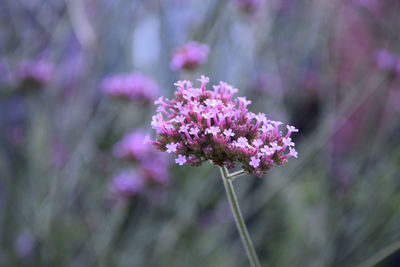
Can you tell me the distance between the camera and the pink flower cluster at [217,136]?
54cm

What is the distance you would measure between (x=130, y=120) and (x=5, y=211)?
50 cm

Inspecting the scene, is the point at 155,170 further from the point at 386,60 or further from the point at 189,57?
the point at 386,60

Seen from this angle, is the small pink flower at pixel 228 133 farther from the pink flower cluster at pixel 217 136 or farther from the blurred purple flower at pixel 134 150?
the blurred purple flower at pixel 134 150

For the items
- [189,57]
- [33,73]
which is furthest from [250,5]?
[33,73]

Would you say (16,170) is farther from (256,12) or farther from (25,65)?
(256,12)

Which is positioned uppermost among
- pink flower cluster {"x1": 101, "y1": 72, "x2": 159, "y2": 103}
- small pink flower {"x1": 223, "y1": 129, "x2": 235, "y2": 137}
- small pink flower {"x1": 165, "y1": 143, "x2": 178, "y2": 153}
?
pink flower cluster {"x1": 101, "y1": 72, "x2": 159, "y2": 103}

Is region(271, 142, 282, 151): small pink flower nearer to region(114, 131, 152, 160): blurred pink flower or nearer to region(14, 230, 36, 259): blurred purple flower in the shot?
region(114, 131, 152, 160): blurred pink flower

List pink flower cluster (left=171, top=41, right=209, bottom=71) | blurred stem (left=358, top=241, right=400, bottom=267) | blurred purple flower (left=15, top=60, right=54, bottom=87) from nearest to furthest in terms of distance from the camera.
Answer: blurred stem (left=358, top=241, right=400, bottom=267) → pink flower cluster (left=171, top=41, right=209, bottom=71) → blurred purple flower (left=15, top=60, right=54, bottom=87)

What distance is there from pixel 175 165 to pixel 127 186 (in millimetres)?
264

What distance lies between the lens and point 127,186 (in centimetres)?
117

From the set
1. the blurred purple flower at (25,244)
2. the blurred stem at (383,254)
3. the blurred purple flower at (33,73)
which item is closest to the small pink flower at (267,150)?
the blurred stem at (383,254)

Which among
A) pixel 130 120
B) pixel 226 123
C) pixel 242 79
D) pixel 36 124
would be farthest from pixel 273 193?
pixel 36 124

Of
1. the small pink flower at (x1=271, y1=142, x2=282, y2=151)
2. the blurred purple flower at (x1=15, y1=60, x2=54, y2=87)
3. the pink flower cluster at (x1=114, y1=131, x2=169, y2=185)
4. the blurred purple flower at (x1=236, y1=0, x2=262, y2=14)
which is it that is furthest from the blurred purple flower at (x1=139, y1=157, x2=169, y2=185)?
the small pink flower at (x1=271, y1=142, x2=282, y2=151)

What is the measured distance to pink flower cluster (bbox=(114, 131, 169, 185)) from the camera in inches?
45.3
